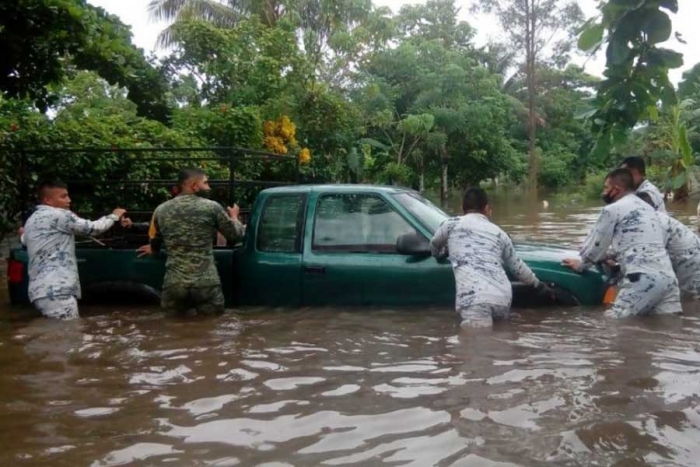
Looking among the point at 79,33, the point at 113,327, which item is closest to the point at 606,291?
the point at 113,327

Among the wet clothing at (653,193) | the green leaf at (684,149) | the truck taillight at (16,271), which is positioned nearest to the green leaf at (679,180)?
the green leaf at (684,149)

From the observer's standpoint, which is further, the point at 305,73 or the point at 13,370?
the point at 305,73

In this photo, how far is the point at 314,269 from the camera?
6621 mm

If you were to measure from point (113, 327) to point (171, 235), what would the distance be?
0.97 metres

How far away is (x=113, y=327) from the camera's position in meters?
6.51

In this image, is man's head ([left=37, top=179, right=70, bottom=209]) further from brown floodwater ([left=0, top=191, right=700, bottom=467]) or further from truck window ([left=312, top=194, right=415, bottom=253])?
truck window ([left=312, top=194, right=415, bottom=253])

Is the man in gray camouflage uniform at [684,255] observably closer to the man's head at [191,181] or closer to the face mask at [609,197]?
the face mask at [609,197]

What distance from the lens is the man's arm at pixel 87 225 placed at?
6434mm

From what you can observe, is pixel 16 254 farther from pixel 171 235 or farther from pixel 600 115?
pixel 600 115

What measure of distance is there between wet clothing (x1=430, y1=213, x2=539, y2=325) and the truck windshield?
1.51 ft

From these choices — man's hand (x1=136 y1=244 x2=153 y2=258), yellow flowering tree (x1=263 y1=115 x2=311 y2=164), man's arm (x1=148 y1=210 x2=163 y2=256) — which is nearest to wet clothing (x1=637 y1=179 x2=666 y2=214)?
man's arm (x1=148 y1=210 x2=163 y2=256)

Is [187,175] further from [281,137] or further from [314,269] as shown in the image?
[281,137]

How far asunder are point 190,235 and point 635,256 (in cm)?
382

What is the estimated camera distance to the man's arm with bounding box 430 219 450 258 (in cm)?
601
